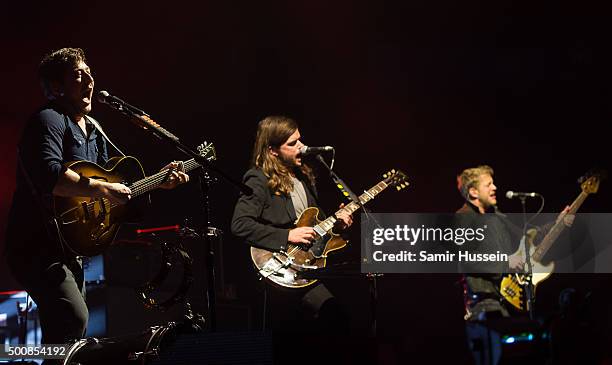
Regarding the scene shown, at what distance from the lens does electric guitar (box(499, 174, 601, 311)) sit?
651 cm

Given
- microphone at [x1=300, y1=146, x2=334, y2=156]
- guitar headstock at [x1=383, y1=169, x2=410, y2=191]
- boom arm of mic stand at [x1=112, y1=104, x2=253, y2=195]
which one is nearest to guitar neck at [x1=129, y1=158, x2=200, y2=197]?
boom arm of mic stand at [x1=112, y1=104, x2=253, y2=195]

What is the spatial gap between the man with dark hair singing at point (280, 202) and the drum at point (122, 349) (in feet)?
5.29

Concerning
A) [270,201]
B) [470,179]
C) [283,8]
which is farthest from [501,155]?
[270,201]

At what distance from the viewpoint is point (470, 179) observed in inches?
258

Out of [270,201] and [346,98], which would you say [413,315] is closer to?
[346,98]

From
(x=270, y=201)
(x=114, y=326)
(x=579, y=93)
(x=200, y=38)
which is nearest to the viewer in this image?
(x=270, y=201)

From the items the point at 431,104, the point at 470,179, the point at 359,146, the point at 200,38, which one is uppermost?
the point at 200,38

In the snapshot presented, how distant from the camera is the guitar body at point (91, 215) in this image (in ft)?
11.4

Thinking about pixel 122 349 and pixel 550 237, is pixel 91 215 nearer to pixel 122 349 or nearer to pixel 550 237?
pixel 122 349

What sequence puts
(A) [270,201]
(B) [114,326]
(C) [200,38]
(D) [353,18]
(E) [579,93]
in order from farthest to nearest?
(E) [579,93] → (D) [353,18] → (C) [200,38] → (B) [114,326] → (A) [270,201]

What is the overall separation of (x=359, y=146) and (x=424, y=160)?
2.38 ft

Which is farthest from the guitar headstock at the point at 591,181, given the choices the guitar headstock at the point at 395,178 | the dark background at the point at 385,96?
the guitar headstock at the point at 395,178

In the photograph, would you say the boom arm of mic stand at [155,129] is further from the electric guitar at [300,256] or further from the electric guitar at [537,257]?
the electric guitar at [537,257]

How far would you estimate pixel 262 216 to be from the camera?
191 inches
